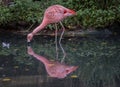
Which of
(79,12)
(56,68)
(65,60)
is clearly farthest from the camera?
(79,12)

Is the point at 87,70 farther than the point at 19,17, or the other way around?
the point at 19,17

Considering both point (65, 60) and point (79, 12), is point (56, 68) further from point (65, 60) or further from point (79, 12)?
point (79, 12)

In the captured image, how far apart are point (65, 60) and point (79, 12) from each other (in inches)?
180

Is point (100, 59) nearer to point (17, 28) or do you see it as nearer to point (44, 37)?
point (44, 37)

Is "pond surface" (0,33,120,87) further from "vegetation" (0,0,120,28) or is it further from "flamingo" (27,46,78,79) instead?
"vegetation" (0,0,120,28)

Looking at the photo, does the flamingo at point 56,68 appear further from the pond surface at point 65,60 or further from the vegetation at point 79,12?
the vegetation at point 79,12

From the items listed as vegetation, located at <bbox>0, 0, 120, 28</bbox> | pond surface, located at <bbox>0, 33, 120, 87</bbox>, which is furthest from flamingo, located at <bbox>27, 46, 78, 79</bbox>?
vegetation, located at <bbox>0, 0, 120, 28</bbox>

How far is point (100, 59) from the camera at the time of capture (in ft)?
28.0

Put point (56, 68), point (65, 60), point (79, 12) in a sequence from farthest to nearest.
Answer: point (79, 12) → point (65, 60) → point (56, 68)

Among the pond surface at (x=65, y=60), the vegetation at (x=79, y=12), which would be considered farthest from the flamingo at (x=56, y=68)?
the vegetation at (x=79, y=12)

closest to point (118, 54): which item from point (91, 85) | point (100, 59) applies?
point (100, 59)

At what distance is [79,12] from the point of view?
1280cm

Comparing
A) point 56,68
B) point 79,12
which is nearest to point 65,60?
point 56,68

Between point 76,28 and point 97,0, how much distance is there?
1415mm
